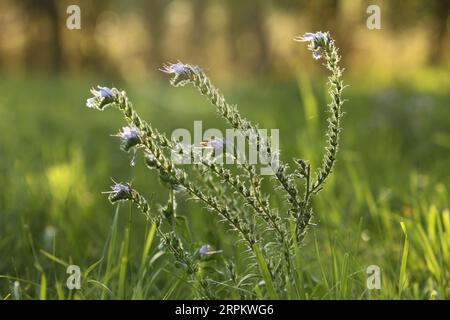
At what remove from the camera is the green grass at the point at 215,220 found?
2.05 m

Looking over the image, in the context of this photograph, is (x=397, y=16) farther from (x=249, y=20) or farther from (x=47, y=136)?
(x=47, y=136)

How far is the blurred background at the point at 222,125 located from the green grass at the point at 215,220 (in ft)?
0.05

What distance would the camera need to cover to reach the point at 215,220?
2865 mm

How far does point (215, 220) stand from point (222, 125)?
13.1 ft

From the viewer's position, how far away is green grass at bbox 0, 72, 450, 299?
2.05 m

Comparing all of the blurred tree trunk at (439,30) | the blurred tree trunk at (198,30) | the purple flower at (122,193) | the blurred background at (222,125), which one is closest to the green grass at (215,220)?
the blurred background at (222,125)

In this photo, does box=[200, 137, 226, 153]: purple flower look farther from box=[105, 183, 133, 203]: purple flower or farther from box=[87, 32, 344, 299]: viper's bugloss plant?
box=[105, 183, 133, 203]: purple flower

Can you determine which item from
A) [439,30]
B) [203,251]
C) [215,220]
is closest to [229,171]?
[203,251]

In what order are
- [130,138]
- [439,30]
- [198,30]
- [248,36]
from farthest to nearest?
[198,30], [248,36], [439,30], [130,138]

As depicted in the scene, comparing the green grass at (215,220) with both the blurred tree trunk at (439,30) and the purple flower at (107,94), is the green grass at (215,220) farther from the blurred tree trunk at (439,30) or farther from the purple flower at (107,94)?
the blurred tree trunk at (439,30)

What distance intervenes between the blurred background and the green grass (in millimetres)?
15

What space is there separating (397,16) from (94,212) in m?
13.2

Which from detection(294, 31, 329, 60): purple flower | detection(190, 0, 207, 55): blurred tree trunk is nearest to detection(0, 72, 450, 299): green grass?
detection(294, 31, 329, 60): purple flower

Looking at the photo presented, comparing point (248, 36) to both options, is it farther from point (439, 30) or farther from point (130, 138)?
point (130, 138)
